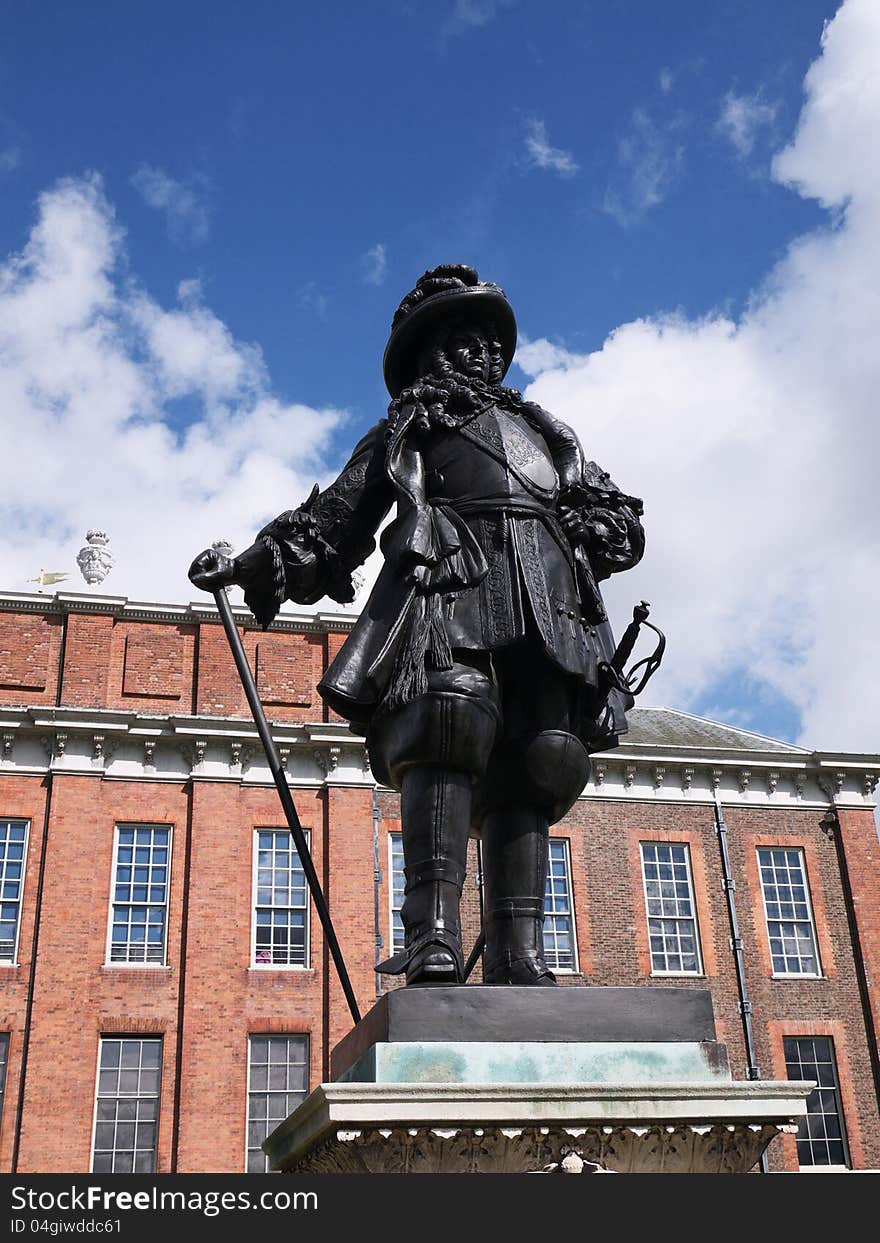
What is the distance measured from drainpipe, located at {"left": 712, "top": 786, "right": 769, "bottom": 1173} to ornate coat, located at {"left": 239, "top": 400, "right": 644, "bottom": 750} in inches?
900

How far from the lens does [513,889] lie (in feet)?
12.4

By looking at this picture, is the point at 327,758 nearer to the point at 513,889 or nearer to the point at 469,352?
the point at 469,352

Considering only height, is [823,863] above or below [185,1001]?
above

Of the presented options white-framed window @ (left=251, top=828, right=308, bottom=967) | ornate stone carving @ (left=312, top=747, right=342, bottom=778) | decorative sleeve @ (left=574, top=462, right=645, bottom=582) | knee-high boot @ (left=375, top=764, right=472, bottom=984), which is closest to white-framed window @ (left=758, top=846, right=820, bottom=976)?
ornate stone carving @ (left=312, top=747, right=342, bottom=778)

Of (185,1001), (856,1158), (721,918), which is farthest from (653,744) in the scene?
(185,1001)

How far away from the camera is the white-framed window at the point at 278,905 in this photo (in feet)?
79.0

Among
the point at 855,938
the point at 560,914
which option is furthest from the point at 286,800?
the point at 855,938

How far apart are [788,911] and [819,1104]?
380 cm

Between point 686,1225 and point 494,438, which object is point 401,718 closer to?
point 494,438

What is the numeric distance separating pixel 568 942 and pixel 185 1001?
739 cm

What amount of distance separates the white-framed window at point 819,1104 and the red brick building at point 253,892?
0.06 meters

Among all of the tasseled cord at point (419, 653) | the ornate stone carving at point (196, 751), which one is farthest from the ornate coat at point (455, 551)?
the ornate stone carving at point (196, 751)

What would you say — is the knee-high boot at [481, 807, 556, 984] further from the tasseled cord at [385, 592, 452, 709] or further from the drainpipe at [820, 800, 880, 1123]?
the drainpipe at [820, 800, 880, 1123]

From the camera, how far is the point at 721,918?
26.7 m
